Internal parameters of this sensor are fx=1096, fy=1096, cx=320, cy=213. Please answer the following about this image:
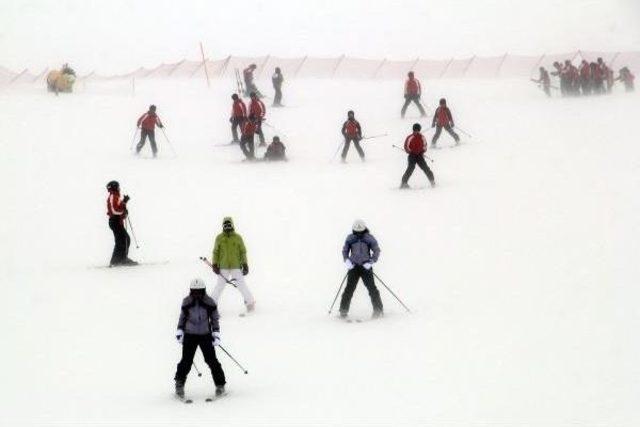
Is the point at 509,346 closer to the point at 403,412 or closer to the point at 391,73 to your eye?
the point at 403,412

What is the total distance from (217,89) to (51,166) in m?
16.5

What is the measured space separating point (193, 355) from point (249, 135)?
16255mm

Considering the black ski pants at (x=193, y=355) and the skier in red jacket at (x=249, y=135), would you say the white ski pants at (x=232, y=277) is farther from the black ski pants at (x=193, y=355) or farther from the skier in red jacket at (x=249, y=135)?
the skier in red jacket at (x=249, y=135)

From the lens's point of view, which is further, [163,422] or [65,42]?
[65,42]

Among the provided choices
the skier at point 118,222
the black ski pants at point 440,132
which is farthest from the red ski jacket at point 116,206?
the black ski pants at point 440,132

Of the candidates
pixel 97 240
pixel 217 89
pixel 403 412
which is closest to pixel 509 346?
pixel 403 412

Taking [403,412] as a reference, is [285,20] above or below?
above

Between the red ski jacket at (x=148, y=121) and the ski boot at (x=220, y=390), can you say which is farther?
the red ski jacket at (x=148, y=121)

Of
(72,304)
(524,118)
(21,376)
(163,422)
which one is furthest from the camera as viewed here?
(524,118)

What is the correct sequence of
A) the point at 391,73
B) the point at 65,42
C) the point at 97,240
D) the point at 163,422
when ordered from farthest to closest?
the point at 65,42 < the point at 391,73 < the point at 97,240 < the point at 163,422

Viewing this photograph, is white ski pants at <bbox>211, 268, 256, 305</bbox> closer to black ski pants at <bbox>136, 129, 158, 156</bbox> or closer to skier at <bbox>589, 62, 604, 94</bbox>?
black ski pants at <bbox>136, 129, 158, 156</bbox>

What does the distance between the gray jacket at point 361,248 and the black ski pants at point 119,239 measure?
488 centimetres

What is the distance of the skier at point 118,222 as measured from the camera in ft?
54.3

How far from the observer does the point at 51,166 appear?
26625mm
